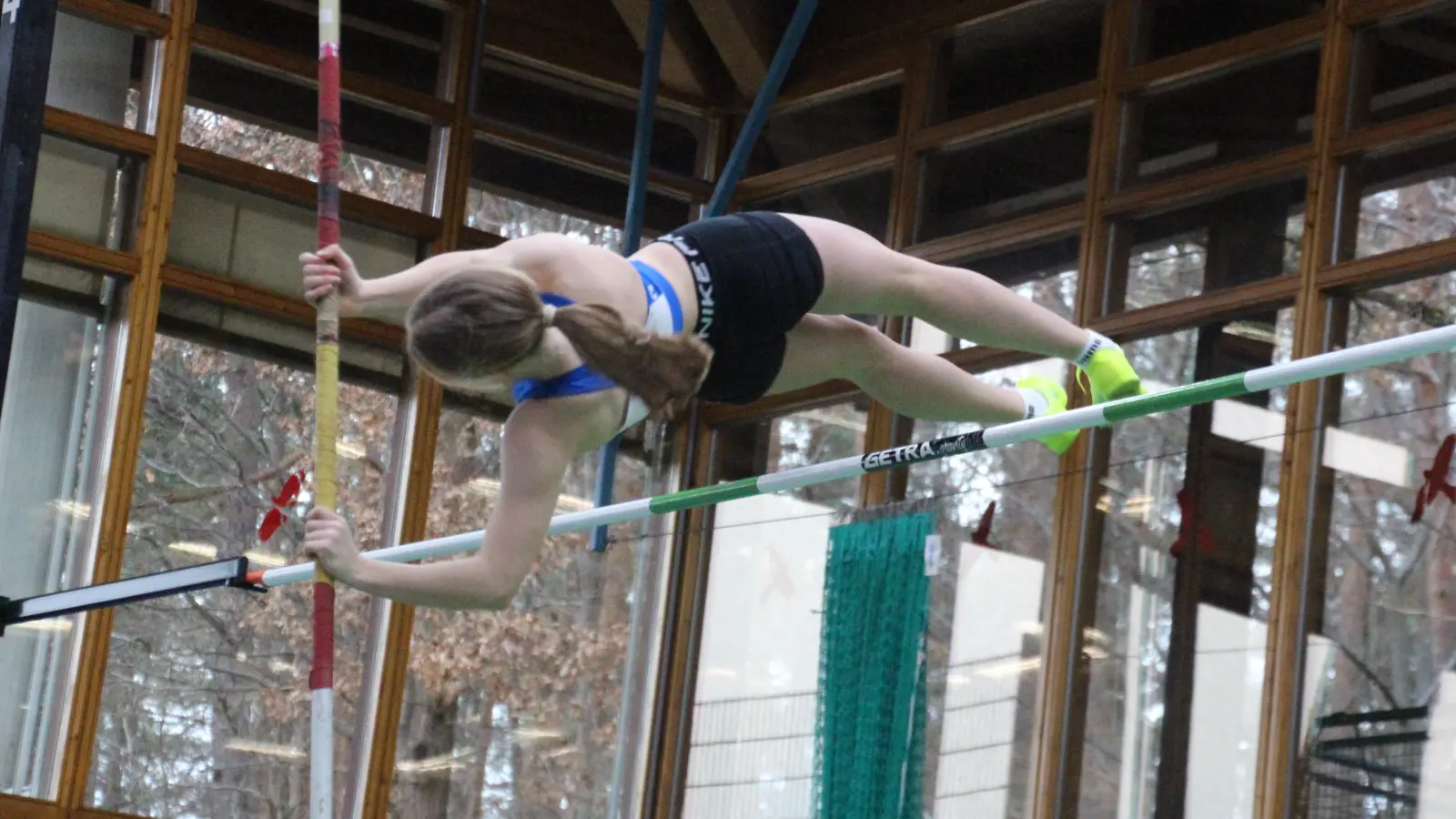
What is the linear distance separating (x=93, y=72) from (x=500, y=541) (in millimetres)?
4400

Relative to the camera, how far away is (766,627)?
741cm

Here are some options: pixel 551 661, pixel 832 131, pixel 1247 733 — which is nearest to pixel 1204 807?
pixel 1247 733

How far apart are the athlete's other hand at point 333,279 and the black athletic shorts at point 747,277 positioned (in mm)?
527

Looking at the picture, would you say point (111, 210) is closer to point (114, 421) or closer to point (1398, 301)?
point (114, 421)

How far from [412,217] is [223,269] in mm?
716

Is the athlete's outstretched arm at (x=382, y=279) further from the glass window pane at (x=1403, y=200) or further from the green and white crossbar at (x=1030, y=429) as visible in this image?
the glass window pane at (x=1403, y=200)

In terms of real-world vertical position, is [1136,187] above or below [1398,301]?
above

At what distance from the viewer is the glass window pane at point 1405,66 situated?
6215 millimetres

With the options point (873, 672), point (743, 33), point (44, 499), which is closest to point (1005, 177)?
point (743, 33)

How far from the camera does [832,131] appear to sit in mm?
7984

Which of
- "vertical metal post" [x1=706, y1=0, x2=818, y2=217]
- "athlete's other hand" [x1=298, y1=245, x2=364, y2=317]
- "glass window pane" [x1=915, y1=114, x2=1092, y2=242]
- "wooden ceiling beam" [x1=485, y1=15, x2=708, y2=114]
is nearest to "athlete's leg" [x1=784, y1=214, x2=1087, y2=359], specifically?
"athlete's other hand" [x1=298, y1=245, x2=364, y2=317]

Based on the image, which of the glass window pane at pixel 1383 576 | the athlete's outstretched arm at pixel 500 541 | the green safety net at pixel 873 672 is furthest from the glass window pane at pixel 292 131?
the athlete's outstretched arm at pixel 500 541

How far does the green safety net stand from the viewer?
6.45 meters

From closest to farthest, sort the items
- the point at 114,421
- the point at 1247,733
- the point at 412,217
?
the point at 1247,733, the point at 114,421, the point at 412,217
